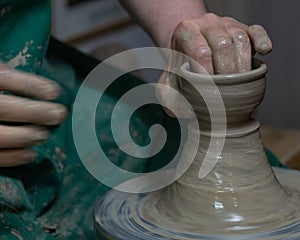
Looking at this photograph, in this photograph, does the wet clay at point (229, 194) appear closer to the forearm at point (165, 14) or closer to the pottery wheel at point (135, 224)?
the pottery wheel at point (135, 224)

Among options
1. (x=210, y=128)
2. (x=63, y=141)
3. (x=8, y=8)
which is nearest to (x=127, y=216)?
(x=210, y=128)

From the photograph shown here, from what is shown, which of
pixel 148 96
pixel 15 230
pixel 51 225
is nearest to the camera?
pixel 15 230

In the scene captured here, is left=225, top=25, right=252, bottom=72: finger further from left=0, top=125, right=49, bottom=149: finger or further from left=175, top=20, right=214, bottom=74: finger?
left=0, top=125, right=49, bottom=149: finger

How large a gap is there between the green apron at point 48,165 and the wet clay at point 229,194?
19 cm

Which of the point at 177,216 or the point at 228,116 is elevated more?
the point at 228,116

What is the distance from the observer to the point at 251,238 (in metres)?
1.02

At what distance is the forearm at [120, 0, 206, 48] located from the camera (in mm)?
1445

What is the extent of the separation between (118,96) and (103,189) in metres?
0.20

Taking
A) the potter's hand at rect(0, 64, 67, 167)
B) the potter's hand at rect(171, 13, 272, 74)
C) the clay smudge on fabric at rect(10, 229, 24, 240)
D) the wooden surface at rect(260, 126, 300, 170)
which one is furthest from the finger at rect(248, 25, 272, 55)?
the wooden surface at rect(260, 126, 300, 170)

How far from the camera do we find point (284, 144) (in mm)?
2576

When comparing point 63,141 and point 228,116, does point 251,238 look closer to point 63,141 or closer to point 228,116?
point 228,116

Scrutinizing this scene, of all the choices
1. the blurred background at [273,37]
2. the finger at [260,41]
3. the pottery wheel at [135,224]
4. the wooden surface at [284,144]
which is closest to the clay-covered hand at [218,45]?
the finger at [260,41]

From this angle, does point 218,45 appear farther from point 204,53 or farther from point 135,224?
point 135,224

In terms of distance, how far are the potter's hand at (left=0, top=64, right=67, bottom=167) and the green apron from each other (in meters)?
0.22
